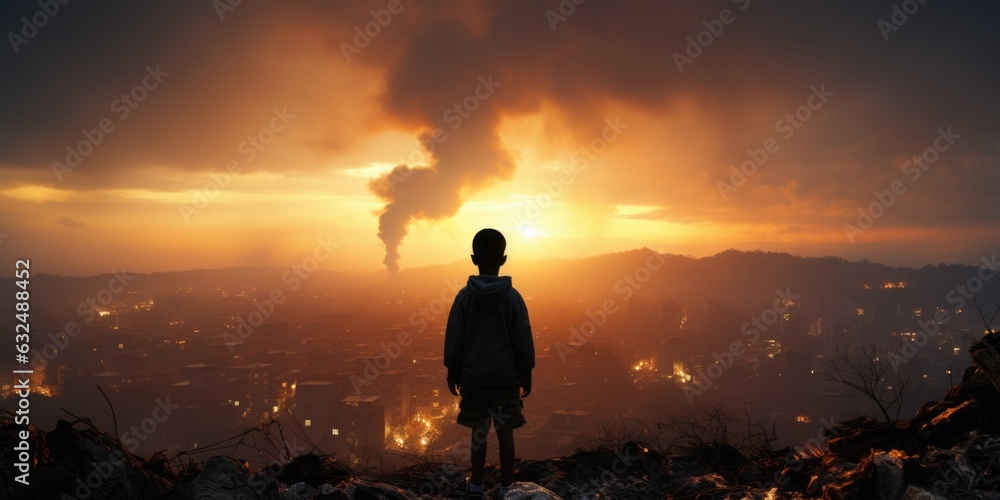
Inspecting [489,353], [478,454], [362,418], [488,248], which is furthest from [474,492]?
[362,418]

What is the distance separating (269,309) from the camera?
5866 cm

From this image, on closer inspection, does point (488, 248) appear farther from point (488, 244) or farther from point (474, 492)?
point (474, 492)

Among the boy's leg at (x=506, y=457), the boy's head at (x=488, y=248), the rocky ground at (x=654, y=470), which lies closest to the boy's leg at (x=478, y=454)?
the boy's leg at (x=506, y=457)

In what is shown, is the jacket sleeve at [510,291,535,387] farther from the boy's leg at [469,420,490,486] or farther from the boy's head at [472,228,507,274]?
the boy's leg at [469,420,490,486]

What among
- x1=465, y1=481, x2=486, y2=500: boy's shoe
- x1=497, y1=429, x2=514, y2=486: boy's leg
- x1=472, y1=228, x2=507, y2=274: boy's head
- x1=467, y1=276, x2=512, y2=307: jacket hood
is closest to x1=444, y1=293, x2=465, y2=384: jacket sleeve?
x1=467, y1=276, x2=512, y2=307: jacket hood

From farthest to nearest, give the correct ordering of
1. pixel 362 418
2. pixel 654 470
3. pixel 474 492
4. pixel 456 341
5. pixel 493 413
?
pixel 362 418 < pixel 654 470 < pixel 456 341 < pixel 493 413 < pixel 474 492

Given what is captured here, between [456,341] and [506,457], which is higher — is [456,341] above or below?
above

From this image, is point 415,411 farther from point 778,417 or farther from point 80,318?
point 80,318

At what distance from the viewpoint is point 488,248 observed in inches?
165

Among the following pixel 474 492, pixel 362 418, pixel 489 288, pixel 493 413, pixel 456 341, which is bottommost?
pixel 362 418

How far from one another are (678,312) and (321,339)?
1657 inches

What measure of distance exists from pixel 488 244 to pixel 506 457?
1.90 meters

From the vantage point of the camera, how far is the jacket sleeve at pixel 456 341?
419 centimetres

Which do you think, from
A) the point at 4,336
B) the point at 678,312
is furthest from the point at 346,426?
the point at 678,312
